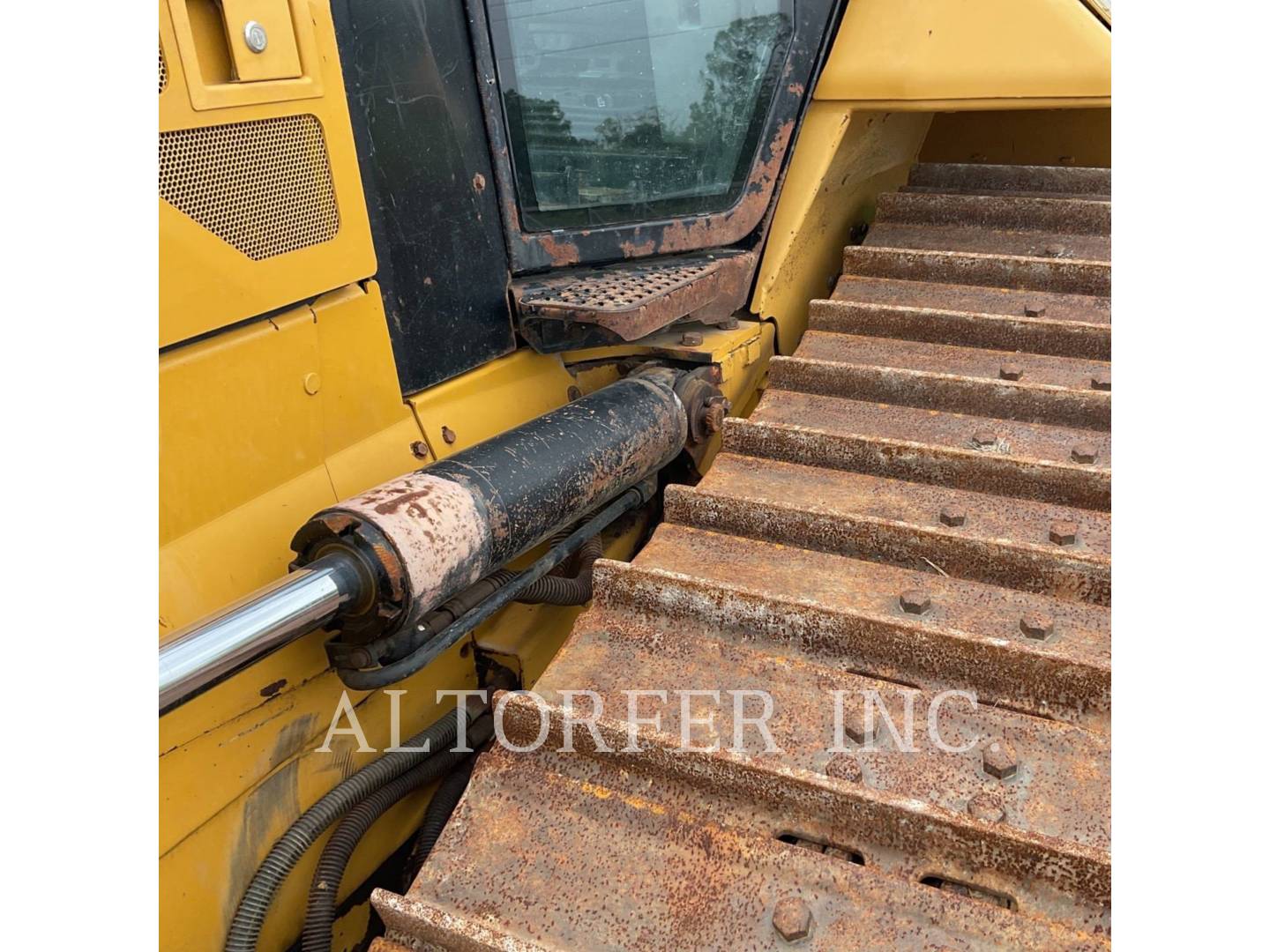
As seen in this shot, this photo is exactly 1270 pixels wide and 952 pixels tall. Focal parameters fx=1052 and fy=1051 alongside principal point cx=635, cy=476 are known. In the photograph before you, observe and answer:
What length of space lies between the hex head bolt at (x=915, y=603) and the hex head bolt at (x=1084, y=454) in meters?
0.46

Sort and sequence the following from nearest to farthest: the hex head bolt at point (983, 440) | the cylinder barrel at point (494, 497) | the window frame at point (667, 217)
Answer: the cylinder barrel at point (494, 497) < the window frame at point (667, 217) < the hex head bolt at point (983, 440)

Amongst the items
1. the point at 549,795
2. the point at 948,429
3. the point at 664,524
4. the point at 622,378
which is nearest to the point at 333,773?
the point at 549,795

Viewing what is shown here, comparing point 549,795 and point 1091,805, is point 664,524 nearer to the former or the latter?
point 549,795

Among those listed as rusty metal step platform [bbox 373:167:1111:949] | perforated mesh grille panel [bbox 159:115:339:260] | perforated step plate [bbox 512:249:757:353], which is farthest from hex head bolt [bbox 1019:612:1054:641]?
perforated mesh grille panel [bbox 159:115:339:260]

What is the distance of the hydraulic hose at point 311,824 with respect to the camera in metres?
1.43

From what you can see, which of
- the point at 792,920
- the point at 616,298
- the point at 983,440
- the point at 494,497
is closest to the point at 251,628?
the point at 494,497

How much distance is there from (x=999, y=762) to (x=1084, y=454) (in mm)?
726

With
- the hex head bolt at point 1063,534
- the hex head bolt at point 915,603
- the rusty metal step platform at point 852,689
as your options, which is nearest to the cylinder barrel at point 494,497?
the rusty metal step platform at point 852,689

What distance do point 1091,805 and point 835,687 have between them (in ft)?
1.13

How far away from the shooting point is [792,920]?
44.5 inches

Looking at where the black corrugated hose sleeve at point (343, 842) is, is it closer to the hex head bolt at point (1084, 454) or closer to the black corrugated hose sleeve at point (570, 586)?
the black corrugated hose sleeve at point (570, 586)

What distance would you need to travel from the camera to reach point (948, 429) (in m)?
1.94

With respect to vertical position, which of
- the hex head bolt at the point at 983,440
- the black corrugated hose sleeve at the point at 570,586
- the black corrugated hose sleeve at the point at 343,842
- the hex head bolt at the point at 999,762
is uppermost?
the hex head bolt at the point at 983,440

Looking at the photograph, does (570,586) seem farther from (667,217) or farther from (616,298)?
(667,217)
